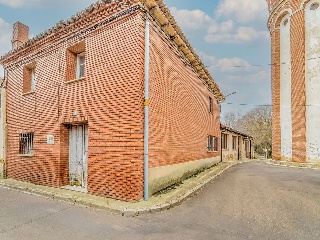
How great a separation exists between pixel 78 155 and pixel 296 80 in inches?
716

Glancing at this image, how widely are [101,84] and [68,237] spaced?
4.58 metres

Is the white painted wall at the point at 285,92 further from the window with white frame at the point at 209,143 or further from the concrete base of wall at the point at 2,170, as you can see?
the concrete base of wall at the point at 2,170

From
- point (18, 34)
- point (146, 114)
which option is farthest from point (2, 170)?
point (146, 114)

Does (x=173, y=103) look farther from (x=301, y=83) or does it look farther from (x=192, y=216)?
(x=301, y=83)

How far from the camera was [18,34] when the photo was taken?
37.4ft

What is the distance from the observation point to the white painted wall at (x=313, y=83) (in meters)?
17.0

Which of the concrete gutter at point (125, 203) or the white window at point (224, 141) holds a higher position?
the white window at point (224, 141)

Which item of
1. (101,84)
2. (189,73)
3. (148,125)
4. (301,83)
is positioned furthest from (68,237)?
(301,83)

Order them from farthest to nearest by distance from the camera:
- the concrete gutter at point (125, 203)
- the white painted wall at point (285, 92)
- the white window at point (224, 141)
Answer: the white window at point (224, 141) → the white painted wall at point (285, 92) → the concrete gutter at point (125, 203)

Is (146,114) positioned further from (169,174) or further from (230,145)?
(230,145)

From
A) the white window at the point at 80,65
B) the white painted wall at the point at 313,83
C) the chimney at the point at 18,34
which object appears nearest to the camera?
the white window at the point at 80,65

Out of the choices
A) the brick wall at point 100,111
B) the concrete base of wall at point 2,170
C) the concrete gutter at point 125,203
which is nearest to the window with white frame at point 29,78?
the brick wall at point 100,111

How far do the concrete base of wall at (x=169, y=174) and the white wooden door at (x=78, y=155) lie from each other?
2.59 meters

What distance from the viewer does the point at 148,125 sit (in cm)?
673
